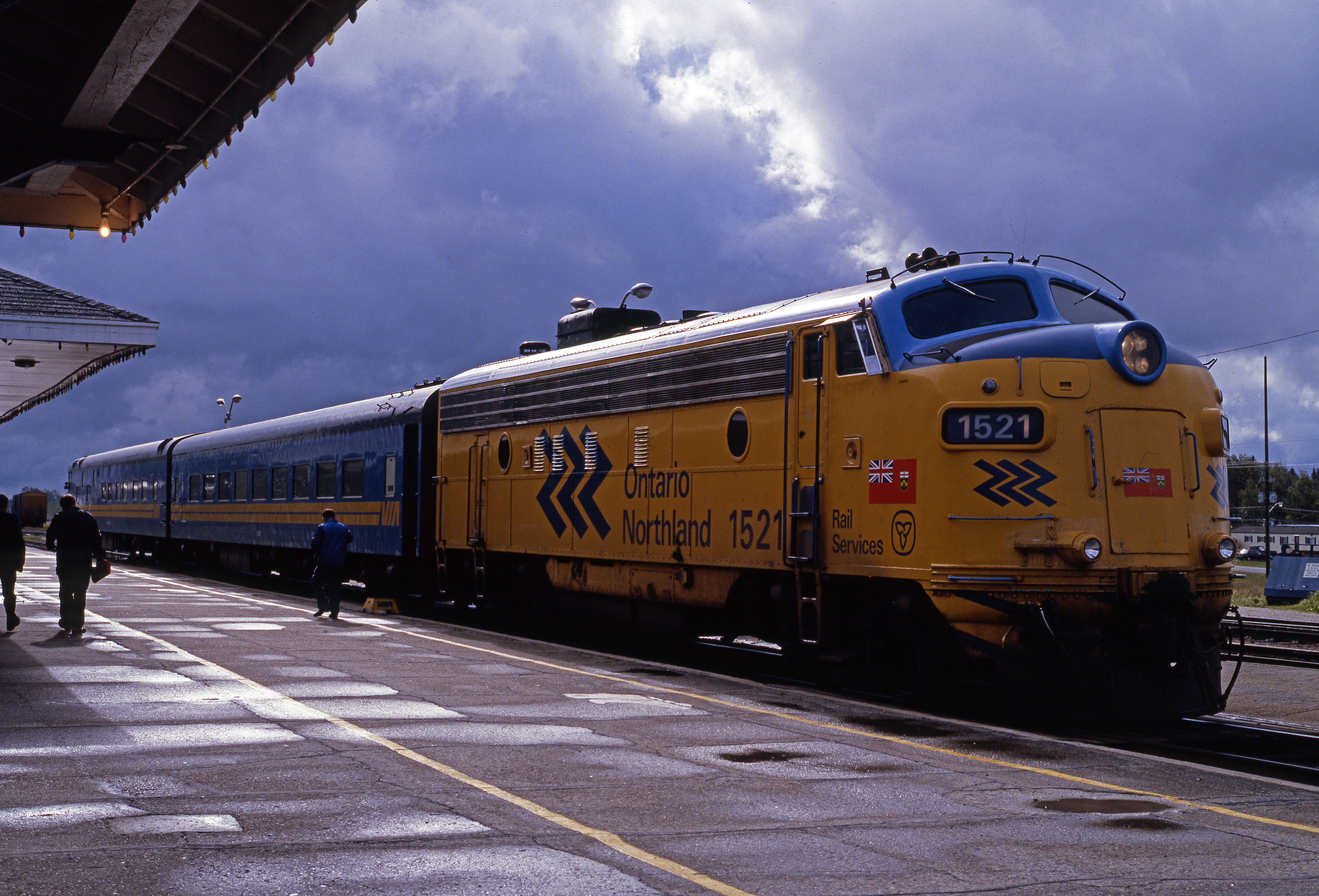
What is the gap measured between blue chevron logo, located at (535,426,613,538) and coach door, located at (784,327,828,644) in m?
3.59

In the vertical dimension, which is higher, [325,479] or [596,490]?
[325,479]

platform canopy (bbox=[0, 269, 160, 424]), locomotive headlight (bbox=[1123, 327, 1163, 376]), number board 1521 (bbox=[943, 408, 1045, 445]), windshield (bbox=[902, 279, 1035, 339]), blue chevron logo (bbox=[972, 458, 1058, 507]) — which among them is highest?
platform canopy (bbox=[0, 269, 160, 424])

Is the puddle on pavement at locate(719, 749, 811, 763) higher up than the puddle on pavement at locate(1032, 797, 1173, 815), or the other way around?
the puddle on pavement at locate(719, 749, 811, 763)

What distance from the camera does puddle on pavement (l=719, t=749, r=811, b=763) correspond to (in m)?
8.87

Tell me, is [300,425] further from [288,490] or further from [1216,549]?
[1216,549]

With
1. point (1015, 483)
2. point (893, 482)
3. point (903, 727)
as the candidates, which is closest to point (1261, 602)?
point (893, 482)

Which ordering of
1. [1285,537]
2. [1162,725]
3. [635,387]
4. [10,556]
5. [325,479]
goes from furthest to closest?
[1285,537]
[325,479]
[10,556]
[635,387]
[1162,725]

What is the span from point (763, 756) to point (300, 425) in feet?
72.0

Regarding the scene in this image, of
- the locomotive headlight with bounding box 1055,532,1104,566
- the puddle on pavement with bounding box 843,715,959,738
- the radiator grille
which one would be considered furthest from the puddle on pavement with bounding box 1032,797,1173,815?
the radiator grille

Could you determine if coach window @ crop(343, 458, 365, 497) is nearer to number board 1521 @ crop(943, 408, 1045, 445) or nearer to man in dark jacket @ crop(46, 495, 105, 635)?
man in dark jacket @ crop(46, 495, 105, 635)

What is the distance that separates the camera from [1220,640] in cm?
1154

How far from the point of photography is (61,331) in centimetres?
2288

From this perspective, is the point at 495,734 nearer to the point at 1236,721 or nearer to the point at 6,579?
the point at 1236,721

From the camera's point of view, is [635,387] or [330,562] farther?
[330,562]
